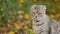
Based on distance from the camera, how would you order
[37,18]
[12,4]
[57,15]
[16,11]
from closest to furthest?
[37,18] < [12,4] < [16,11] < [57,15]

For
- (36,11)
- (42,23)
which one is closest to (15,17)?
(42,23)

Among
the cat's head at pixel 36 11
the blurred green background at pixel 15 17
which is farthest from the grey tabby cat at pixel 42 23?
the blurred green background at pixel 15 17

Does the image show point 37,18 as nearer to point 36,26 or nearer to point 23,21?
point 36,26

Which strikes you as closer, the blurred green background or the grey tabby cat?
the grey tabby cat

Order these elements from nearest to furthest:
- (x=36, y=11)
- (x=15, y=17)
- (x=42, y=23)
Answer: (x=36, y=11) → (x=42, y=23) → (x=15, y=17)

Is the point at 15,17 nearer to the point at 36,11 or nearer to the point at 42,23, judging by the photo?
the point at 42,23

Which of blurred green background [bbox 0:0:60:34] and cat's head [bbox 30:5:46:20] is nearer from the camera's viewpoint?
cat's head [bbox 30:5:46:20]

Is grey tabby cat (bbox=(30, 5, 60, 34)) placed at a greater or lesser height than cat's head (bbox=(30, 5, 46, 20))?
lesser

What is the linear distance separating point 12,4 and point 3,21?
44 centimetres

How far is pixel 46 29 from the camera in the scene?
450 cm

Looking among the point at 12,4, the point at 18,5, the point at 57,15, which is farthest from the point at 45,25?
the point at 57,15

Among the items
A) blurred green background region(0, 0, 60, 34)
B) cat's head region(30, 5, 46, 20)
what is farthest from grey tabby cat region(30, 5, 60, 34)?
blurred green background region(0, 0, 60, 34)

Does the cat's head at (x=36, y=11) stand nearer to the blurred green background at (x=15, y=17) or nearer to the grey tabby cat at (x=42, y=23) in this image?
the grey tabby cat at (x=42, y=23)

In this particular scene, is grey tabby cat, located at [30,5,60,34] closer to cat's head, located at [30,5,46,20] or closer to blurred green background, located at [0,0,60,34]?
cat's head, located at [30,5,46,20]
